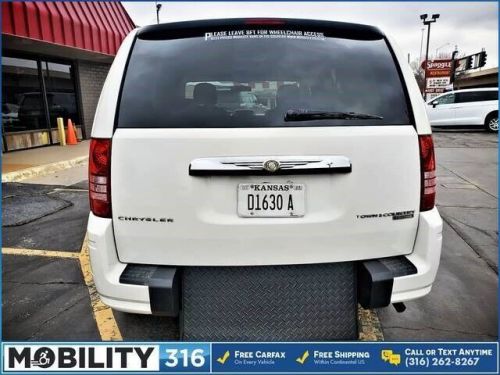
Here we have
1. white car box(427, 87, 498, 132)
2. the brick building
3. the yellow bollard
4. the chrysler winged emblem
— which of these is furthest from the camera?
white car box(427, 87, 498, 132)

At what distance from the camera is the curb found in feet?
23.8

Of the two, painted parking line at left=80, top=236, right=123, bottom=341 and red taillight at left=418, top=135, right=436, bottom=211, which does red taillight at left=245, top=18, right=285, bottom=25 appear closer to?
red taillight at left=418, top=135, right=436, bottom=211

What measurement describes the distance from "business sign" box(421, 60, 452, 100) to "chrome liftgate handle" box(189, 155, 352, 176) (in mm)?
30469

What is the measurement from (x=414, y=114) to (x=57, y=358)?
2543 millimetres

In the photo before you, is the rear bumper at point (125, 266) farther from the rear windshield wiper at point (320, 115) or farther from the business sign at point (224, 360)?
the rear windshield wiper at point (320, 115)

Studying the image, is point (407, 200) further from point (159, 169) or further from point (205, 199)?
point (159, 169)

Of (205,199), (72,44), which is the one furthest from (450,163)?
(72,44)

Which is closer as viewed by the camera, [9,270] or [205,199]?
[205,199]

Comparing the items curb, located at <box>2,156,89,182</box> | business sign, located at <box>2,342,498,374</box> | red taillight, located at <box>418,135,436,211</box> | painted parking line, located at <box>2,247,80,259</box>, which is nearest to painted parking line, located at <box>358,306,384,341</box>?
business sign, located at <box>2,342,498,374</box>

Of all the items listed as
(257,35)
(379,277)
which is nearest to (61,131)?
(257,35)

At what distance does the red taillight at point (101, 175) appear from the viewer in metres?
2.07

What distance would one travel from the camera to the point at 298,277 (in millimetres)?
2229

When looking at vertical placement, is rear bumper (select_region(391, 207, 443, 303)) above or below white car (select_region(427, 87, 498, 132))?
below

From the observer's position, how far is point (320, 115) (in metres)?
2.10
